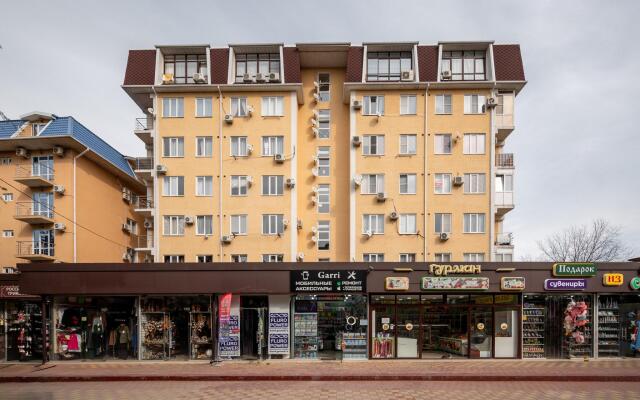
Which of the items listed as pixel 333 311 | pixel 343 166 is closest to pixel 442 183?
pixel 343 166

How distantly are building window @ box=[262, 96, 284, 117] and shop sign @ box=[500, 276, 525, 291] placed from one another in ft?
47.8

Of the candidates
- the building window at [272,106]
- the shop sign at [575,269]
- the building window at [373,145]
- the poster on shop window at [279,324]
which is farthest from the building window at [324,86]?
the shop sign at [575,269]

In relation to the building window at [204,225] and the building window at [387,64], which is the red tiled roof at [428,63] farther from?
the building window at [204,225]

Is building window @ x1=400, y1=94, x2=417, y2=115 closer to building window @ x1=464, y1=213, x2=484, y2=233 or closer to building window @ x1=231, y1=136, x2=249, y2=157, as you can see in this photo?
building window @ x1=464, y1=213, x2=484, y2=233

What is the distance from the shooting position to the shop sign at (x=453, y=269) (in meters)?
17.3

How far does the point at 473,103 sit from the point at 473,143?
93.1 inches

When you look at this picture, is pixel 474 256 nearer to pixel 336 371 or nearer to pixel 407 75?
pixel 407 75

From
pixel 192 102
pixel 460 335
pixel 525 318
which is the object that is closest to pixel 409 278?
pixel 460 335

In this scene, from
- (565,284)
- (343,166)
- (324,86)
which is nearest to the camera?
(565,284)

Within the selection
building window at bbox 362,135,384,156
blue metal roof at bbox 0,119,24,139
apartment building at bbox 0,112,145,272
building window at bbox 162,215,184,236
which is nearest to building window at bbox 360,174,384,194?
building window at bbox 362,135,384,156

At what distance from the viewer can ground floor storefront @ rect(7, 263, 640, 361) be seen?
1731cm

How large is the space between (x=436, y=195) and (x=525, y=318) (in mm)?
8021

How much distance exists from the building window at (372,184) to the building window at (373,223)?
139 cm

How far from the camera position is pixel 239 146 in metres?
23.2
